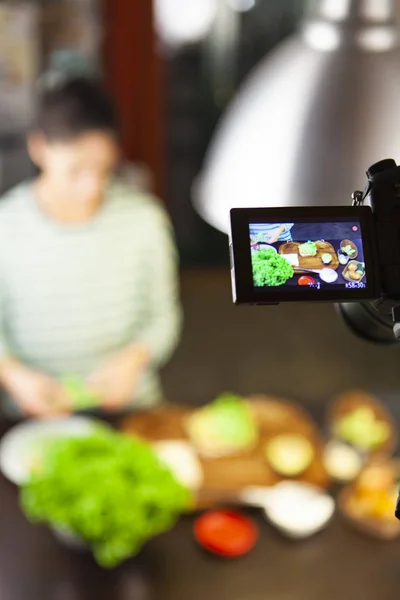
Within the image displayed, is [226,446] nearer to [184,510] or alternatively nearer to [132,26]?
[184,510]

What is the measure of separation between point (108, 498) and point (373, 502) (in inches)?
24.0

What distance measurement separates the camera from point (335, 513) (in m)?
1.95

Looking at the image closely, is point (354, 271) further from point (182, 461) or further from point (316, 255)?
point (182, 461)

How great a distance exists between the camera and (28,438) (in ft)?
7.06

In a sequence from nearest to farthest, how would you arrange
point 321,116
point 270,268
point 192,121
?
point 270,268 < point 321,116 < point 192,121

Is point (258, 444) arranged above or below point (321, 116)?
below

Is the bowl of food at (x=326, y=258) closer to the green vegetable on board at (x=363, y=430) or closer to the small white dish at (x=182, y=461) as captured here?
the small white dish at (x=182, y=461)

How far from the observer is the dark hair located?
255cm

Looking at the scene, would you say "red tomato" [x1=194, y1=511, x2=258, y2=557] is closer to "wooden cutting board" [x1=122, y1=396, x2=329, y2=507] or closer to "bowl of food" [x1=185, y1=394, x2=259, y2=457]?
"wooden cutting board" [x1=122, y1=396, x2=329, y2=507]

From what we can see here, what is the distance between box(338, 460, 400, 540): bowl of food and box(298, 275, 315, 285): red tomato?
1.08 m

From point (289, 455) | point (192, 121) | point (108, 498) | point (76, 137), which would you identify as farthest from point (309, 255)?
point (192, 121)

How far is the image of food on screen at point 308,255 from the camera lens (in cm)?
92

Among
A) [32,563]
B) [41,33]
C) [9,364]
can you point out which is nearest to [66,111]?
[9,364]

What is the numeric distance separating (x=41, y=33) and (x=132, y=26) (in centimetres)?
37
